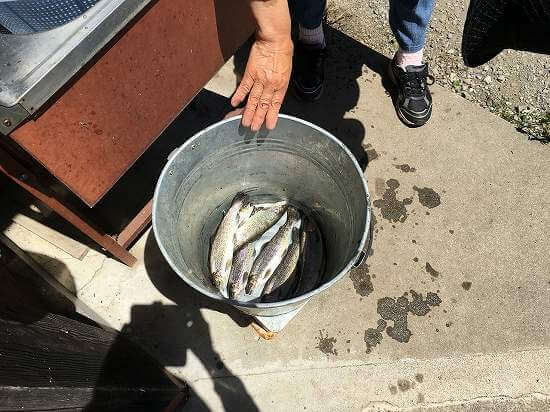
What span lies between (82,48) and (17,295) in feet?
3.65

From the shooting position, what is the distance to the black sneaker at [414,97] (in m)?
3.10

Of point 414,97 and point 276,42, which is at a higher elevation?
point 276,42

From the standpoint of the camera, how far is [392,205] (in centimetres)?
293

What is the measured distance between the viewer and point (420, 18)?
2.76 metres

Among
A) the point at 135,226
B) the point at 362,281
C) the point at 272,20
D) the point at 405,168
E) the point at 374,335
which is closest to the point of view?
the point at 272,20

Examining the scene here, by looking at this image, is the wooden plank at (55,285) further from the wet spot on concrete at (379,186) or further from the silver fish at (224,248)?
the wet spot on concrete at (379,186)

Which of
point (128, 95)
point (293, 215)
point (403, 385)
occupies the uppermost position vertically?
point (128, 95)

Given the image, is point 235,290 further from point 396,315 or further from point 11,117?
point 11,117

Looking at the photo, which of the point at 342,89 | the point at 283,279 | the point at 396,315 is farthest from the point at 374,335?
the point at 342,89

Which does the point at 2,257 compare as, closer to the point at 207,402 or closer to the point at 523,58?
the point at 207,402

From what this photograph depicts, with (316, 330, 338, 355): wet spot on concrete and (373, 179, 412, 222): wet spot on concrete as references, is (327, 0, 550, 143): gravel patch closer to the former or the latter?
(373, 179, 412, 222): wet spot on concrete

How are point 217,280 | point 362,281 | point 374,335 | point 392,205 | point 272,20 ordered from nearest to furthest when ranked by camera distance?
point 272,20 → point 217,280 → point 374,335 → point 362,281 → point 392,205

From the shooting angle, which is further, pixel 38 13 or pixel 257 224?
pixel 257 224

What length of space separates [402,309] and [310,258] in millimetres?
655
